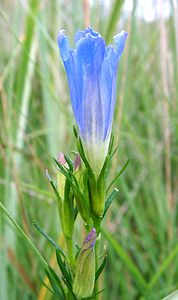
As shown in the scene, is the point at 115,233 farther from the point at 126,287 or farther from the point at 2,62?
A: the point at 2,62

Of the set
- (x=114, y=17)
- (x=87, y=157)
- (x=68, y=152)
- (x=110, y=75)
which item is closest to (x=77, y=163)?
(x=87, y=157)

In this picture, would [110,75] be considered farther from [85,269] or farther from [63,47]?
[85,269]

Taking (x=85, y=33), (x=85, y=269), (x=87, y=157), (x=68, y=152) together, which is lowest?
(x=85, y=269)

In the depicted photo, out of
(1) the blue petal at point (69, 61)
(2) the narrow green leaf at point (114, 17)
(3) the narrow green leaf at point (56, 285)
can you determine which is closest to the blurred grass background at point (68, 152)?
(2) the narrow green leaf at point (114, 17)

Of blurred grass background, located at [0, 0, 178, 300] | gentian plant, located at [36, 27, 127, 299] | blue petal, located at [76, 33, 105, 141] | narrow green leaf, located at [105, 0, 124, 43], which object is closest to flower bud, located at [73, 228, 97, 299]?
gentian plant, located at [36, 27, 127, 299]

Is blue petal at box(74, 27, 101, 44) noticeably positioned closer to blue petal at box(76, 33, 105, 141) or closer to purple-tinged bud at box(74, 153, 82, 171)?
blue petal at box(76, 33, 105, 141)

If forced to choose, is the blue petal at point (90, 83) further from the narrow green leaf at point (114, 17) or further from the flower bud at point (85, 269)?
the narrow green leaf at point (114, 17)
